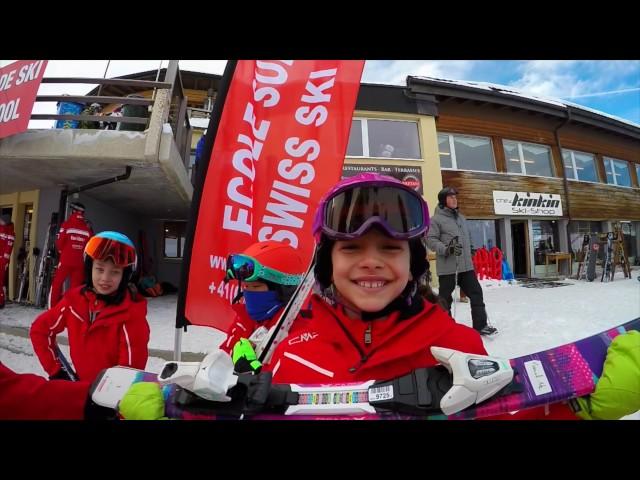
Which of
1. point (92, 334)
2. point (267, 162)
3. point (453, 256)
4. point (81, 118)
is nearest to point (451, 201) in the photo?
point (453, 256)

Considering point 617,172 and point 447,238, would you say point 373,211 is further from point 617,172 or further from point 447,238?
point 617,172

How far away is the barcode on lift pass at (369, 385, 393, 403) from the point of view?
27.0 inches

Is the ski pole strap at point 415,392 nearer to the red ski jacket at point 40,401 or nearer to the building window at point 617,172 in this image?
the red ski jacket at point 40,401

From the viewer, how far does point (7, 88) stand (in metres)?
4.29

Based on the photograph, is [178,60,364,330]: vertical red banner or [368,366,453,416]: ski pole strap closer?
[368,366,453,416]: ski pole strap

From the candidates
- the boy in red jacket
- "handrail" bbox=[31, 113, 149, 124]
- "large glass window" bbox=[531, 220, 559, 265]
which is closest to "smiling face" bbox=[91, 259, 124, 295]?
the boy in red jacket

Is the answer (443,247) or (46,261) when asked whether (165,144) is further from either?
(443,247)

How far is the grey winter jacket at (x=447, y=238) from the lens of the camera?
3.53 m

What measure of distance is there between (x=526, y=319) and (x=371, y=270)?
397 centimetres

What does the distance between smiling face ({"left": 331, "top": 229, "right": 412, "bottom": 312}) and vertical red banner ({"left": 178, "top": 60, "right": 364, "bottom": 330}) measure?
164 cm

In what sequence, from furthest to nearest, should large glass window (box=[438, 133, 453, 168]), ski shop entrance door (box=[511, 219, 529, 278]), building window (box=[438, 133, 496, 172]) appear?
large glass window (box=[438, 133, 453, 168]) < building window (box=[438, 133, 496, 172]) < ski shop entrance door (box=[511, 219, 529, 278])

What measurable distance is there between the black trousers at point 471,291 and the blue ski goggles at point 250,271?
2.48 meters

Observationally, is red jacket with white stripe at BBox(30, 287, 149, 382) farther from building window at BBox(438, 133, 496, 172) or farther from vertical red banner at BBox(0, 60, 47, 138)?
building window at BBox(438, 133, 496, 172)
